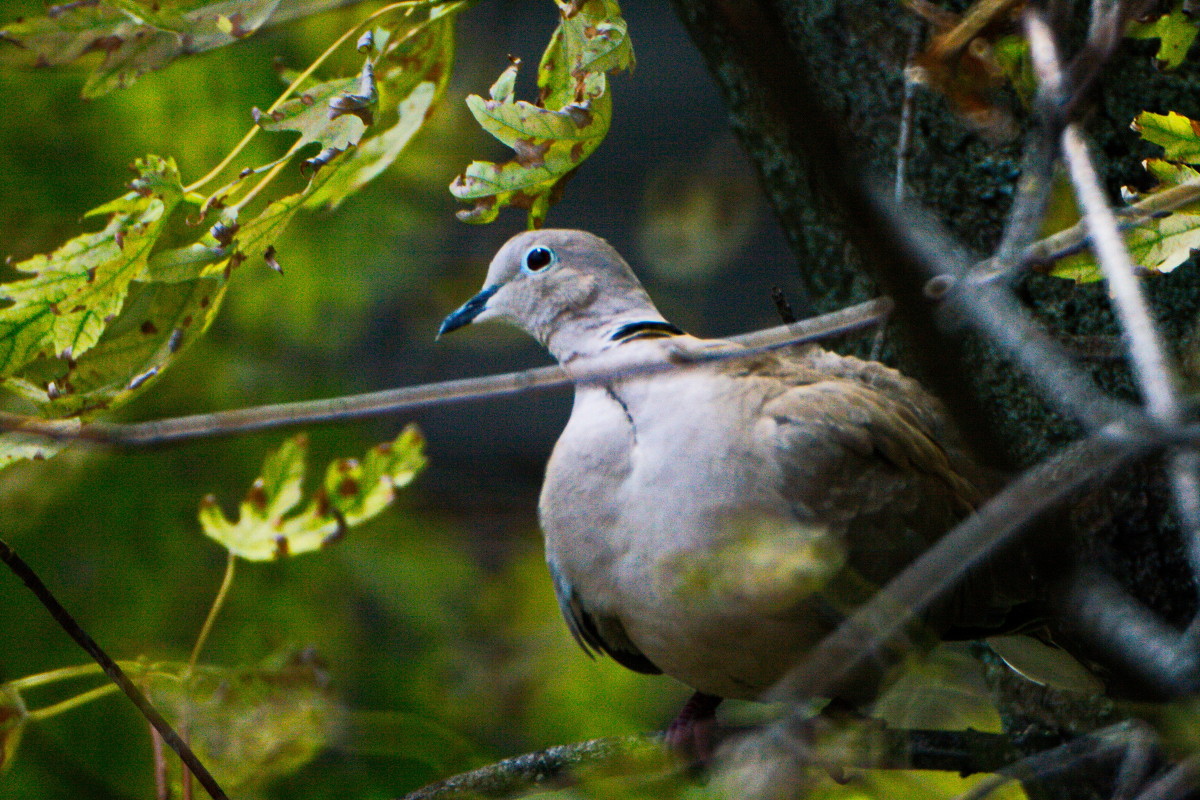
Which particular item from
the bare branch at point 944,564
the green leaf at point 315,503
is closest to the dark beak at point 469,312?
the green leaf at point 315,503

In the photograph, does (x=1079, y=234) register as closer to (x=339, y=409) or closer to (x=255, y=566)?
(x=339, y=409)

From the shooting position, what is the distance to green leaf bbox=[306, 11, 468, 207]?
3.31ft

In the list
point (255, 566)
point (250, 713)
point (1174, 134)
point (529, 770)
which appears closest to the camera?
point (1174, 134)

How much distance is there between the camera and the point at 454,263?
9.29ft

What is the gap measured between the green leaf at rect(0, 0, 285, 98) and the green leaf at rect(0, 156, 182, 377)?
12 cm

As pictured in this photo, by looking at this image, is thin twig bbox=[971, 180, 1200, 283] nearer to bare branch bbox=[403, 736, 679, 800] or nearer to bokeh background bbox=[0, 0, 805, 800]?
bare branch bbox=[403, 736, 679, 800]

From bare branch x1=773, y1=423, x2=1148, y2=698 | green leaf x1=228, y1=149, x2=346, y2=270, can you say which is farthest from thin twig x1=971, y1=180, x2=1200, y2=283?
green leaf x1=228, y1=149, x2=346, y2=270

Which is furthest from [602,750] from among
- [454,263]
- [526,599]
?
[454,263]

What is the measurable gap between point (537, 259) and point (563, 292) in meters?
0.05

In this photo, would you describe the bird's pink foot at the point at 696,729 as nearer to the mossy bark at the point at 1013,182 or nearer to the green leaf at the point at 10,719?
the mossy bark at the point at 1013,182

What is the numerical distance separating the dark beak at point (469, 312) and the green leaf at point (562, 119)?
287 millimetres

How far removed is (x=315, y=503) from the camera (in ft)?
3.68

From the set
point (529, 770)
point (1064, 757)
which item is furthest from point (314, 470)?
point (1064, 757)

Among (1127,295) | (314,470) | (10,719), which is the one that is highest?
(1127,295)
